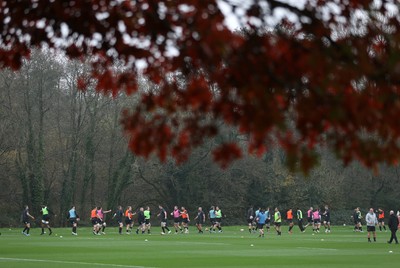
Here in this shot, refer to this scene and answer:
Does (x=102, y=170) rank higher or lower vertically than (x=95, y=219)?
higher

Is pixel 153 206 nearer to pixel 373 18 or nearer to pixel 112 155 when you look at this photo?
pixel 112 155

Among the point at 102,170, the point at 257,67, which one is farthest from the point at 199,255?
the point at 102,170

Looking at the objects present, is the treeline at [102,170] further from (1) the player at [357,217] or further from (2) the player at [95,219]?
(2) the player at [95,219]

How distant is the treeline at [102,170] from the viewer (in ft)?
260

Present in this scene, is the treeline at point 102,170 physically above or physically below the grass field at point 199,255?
above

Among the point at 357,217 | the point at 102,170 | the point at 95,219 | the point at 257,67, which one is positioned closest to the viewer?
the point at 257,67

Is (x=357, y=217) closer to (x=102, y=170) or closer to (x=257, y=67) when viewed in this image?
(x=102, y=170)

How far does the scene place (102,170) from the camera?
296 feet

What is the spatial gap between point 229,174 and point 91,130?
14.4 m

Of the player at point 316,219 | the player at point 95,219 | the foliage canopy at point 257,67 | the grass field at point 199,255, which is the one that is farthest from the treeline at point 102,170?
the foliage canopy at point 257,67

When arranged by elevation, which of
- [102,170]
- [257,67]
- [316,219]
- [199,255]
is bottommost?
[199,255]

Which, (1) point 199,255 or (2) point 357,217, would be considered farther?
(2) point 357,217

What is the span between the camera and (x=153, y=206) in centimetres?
9019

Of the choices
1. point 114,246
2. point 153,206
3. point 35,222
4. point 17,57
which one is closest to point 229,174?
point 153,206
